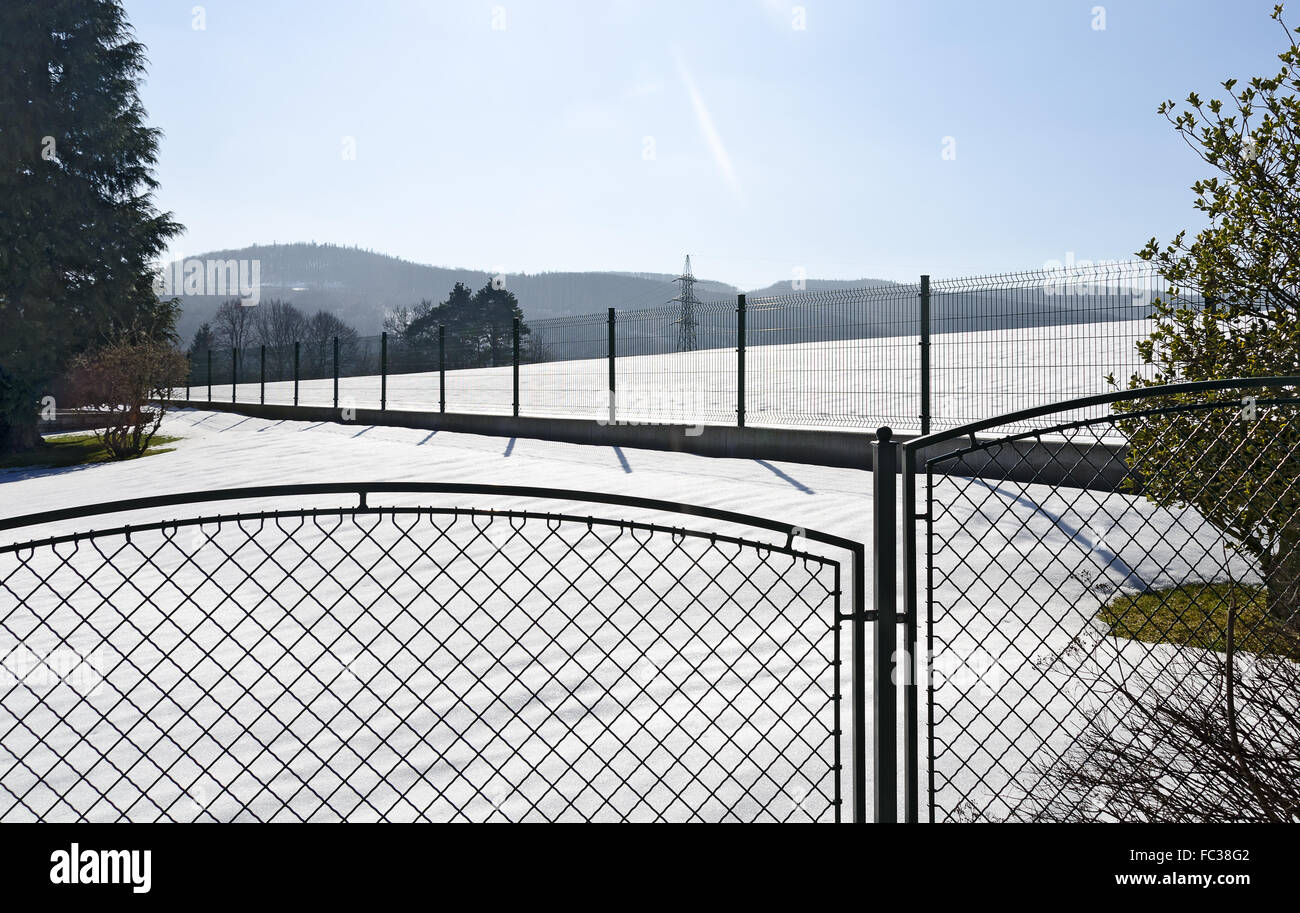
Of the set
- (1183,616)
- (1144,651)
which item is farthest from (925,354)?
(1183,616)

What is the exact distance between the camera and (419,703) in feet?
10.2

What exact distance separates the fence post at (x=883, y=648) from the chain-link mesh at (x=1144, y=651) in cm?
12

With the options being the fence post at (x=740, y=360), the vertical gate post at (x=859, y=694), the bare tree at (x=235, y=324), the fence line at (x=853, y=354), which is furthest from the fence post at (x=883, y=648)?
the bare tree at (x=235, y=324)

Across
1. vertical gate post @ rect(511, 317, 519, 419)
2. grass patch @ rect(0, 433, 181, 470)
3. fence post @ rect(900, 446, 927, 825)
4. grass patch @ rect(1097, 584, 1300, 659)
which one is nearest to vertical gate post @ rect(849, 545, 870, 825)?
fence post @ rect(900, 446, 927, 825)

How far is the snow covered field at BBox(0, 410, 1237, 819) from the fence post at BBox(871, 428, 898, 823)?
34 cm

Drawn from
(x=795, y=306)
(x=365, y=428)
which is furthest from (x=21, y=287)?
(x=795, y=306)

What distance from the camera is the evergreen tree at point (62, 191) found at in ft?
68.6

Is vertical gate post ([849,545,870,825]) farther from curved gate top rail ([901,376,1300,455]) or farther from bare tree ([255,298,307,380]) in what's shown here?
bare tree ([255,298,307,380])

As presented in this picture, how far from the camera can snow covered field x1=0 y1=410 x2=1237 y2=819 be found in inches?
125

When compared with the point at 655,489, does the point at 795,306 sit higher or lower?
higher

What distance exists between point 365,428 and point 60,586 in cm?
1425
